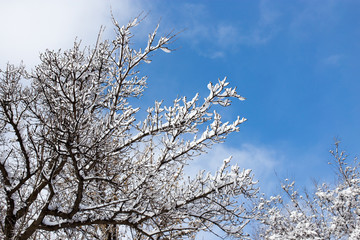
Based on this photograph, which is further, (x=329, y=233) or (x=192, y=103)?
(x=329, y=233)

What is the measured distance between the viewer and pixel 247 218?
552 cm

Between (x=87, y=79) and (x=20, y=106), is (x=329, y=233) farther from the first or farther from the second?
(x=20, y=106)

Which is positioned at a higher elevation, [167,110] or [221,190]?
[167,110]

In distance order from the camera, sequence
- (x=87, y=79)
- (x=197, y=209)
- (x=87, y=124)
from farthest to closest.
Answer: (x=87, y=79) < (x=197, y=209) < (x=87, y=124)

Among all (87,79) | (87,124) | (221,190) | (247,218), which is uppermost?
(87,79)

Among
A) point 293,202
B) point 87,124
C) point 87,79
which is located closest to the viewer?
point 87,124

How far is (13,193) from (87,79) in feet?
9.23

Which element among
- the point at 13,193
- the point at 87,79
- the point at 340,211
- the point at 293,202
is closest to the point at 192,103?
the point at 87,79

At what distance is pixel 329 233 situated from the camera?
423 inches

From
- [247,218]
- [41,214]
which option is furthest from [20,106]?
[247,218]

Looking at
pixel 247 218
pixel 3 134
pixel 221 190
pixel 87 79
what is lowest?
pixel 247 218

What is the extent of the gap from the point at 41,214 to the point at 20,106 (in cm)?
234

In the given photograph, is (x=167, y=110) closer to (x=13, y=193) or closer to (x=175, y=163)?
(x=175, y=163)

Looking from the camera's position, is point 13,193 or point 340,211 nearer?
point 13,193
